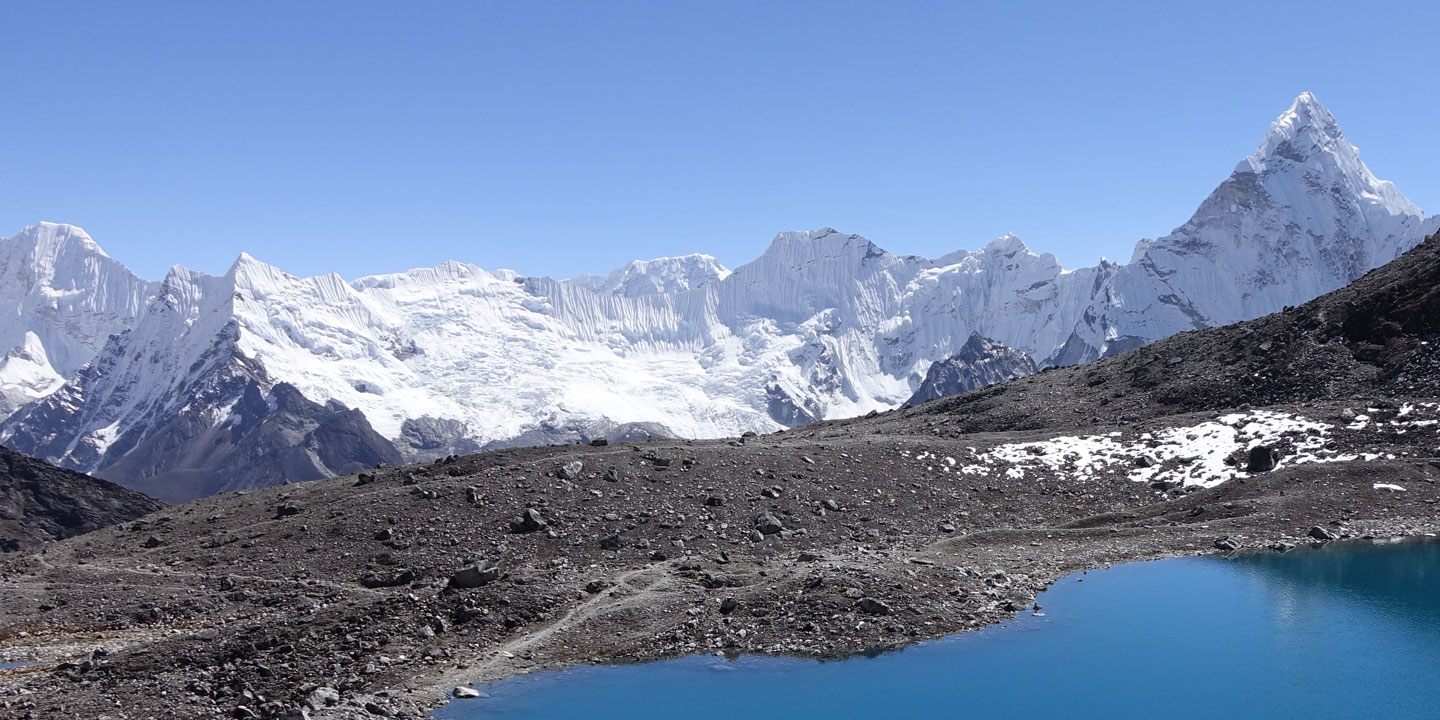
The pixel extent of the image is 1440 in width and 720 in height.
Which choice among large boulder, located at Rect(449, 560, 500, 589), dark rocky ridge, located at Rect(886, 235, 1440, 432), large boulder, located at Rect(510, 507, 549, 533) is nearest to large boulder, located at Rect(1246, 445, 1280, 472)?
dark rocky ridge, located at Rect(886, 235, 1440, 432)

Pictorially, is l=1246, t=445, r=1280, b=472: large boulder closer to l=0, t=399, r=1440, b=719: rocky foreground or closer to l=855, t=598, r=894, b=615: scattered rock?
l=0, t=399, r=1440, b=719: rocky foreground

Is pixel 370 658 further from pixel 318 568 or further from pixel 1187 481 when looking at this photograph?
pixel 1187 481

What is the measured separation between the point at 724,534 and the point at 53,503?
8632cm

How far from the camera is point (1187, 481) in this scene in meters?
69.8

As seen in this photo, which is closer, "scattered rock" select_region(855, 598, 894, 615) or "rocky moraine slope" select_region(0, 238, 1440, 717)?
"rocky moraine slope" select_region(0, 238, 1440, 717)

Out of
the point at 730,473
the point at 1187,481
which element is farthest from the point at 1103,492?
the point at 730,473

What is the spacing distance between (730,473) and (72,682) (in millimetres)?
37638

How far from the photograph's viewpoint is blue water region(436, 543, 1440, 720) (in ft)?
132

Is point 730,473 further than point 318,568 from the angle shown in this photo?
Yes

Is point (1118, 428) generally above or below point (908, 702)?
above

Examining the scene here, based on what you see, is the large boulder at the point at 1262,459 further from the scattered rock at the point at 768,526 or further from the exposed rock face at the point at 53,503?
the exposed rock face at the point at 53,503

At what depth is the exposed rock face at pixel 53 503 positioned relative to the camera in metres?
111

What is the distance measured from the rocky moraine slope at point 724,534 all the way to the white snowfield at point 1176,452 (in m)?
0.23

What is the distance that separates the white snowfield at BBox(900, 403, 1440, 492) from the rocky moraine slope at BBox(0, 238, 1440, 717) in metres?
0.23
